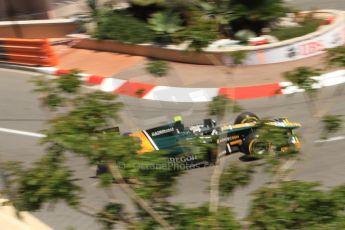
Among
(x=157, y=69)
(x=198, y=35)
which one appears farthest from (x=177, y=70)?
(x=198, y=35)

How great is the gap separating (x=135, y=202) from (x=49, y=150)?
68 cm

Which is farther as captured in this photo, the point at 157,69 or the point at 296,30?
the point at 296,30

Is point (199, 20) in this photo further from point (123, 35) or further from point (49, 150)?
point (123, 35)

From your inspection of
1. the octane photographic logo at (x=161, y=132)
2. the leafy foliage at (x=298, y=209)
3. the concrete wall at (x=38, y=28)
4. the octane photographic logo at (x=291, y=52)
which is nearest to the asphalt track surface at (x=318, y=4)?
the octane photographic logo at (x=291, y=52)

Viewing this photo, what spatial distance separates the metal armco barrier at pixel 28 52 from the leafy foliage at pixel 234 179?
12.7 m

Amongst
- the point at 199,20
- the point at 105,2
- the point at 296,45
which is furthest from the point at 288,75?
the point at 105,2

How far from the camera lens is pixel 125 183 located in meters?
3.58

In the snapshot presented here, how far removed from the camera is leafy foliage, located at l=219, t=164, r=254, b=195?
13.1 ft

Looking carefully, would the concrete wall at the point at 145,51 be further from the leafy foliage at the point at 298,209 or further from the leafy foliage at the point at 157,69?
the leafy foliage at the point at 298,209

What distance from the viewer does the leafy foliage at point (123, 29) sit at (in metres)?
16.2

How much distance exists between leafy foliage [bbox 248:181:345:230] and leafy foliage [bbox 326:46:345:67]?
2.94 ft

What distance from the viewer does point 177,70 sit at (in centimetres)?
1512

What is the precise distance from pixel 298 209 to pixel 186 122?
8.24 metres

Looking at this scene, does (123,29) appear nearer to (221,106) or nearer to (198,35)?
(221,106)
